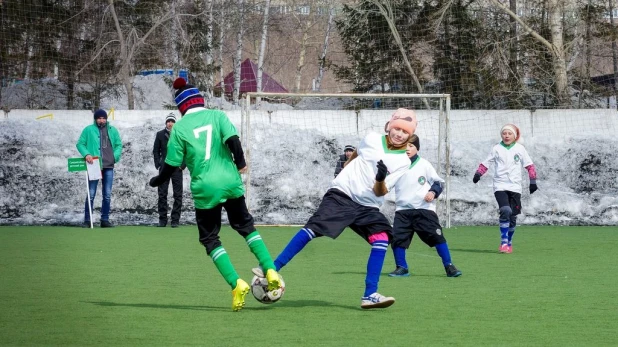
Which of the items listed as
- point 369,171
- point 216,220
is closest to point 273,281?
point 216,220

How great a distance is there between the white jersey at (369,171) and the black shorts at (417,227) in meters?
2.74

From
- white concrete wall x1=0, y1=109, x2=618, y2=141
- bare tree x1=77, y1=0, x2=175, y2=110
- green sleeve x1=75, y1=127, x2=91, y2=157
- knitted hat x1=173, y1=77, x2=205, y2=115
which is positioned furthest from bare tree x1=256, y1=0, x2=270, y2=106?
knitted hat x1=173, y1=77, x2=205, y2=115

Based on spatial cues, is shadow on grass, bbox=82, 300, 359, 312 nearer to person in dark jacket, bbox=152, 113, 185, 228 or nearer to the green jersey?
the green jersey

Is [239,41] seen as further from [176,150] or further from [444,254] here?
[176,150]

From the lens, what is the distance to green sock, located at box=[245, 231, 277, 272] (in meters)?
7.73

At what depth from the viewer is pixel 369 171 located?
8.02m

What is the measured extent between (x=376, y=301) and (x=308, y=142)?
52.3 feet

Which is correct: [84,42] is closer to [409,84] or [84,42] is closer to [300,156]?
[300,156]

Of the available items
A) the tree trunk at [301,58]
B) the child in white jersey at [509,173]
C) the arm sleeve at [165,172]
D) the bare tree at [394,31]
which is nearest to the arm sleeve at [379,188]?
the arm sleeve at [165,172]

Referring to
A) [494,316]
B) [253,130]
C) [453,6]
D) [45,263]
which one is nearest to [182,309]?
[494,316]

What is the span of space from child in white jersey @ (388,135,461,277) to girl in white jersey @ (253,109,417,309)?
2.59m

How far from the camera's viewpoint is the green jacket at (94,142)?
1802cm

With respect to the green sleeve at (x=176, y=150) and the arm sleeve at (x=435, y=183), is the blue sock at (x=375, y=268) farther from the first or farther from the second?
the arm sleeve at (x=435, y=183)

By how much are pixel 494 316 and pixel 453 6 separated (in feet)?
63.0
